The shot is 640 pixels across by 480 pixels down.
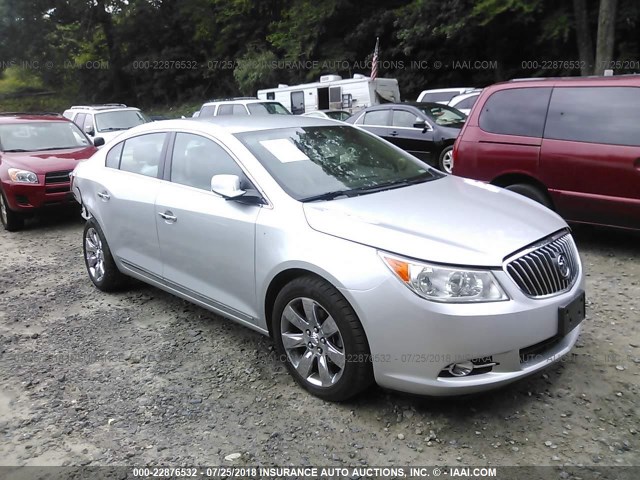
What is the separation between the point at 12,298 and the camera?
5336 millimetres

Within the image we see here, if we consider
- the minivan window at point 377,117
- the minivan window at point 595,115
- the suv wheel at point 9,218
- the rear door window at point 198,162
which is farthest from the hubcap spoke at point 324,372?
the minivan window at point 377,117

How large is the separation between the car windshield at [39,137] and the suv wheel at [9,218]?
2.82ft

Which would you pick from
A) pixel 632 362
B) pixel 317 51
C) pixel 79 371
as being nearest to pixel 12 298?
pixel 79 371

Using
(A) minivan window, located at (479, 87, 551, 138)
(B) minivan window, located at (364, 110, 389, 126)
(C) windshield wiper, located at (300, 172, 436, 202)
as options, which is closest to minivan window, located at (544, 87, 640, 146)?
(A) minivan window, located at (479, 87, 551, 138)

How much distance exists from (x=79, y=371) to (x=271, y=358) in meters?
1.30

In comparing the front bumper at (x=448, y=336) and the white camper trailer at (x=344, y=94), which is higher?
the white camper trailer at (x=344, y=94)

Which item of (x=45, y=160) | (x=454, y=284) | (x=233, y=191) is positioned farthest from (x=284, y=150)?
(x=45, y=160)

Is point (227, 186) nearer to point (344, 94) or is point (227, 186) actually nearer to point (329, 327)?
point (329, 327)

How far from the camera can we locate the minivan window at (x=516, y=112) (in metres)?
5.89

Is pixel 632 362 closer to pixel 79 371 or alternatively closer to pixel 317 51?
pixel 79 371

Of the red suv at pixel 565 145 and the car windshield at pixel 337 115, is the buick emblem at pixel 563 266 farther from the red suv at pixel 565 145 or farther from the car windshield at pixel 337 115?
the car windshield at pixel 337 115

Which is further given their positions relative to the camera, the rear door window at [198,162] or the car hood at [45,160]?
the car hood at [45,160]

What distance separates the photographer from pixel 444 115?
433 inches

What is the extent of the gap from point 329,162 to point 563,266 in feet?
5.33
